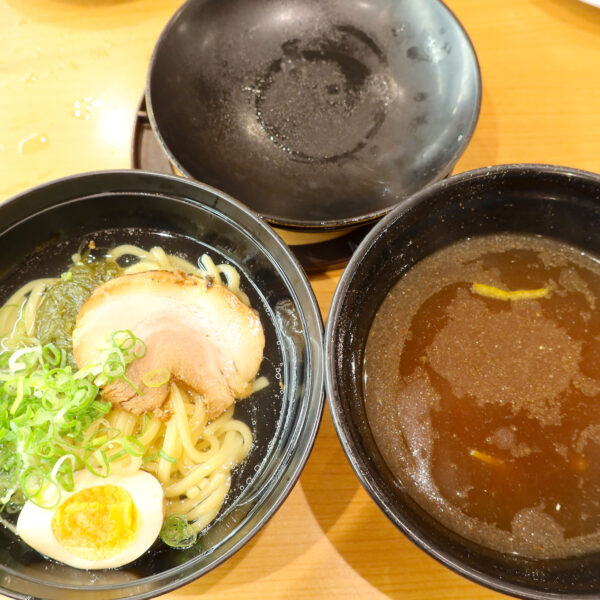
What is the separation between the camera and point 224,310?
5.00 ft

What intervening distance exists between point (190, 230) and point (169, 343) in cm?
35

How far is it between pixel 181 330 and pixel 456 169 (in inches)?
47.0

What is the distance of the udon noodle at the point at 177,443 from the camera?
4.63 feet

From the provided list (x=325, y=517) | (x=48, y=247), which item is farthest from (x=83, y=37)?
(x=325, y=517)

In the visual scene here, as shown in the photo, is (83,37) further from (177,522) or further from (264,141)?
(177,522)

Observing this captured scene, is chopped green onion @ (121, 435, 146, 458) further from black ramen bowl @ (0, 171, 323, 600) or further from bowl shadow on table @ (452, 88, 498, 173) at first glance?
bowl shadow on table @ (452, 88, 498, 173)

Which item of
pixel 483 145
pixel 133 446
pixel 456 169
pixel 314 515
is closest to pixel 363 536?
pixel 314 515

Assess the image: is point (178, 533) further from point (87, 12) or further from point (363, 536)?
point (87, 12)

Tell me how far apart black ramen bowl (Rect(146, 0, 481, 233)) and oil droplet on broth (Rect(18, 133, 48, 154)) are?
0.49 m

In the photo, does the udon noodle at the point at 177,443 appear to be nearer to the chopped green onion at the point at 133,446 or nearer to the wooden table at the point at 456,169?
the chopped green onion at the point at 133,446

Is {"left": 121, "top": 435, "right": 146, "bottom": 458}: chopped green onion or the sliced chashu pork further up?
the sliced chashu pork

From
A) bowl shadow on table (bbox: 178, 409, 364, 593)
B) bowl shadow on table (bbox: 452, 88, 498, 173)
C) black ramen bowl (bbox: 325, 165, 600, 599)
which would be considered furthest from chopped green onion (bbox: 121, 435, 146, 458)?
bowl shadow on table (bbox: 452, 88, 498, 173)

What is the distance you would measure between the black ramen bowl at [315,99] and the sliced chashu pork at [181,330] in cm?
39

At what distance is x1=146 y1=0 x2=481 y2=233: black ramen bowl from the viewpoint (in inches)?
71.8
